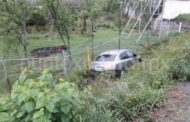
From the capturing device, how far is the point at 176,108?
189 inches

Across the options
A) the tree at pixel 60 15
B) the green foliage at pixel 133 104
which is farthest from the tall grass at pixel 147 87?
the tree at pixel 60 15

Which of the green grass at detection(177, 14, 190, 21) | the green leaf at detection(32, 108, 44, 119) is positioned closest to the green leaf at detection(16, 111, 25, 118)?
the green leaf at detection(32, 108, 44, 119)

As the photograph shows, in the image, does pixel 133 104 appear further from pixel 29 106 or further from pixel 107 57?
pixel 107 57

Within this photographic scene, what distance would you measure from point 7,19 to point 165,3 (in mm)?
17524

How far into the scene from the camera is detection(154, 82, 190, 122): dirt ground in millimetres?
4426

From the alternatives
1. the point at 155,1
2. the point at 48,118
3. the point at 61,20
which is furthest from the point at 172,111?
the point at 155,1

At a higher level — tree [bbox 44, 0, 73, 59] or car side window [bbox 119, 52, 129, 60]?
tree [bbox 44, 0, 73, 59]

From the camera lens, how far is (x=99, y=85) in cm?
508

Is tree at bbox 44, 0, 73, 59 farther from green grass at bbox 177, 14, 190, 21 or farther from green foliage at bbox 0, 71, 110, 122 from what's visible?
green grass at bbox 177, 14, 190, 21

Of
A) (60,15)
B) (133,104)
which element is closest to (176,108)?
(133,104)

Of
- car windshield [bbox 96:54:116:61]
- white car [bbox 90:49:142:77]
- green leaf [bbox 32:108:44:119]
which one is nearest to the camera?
green leaf [bbox 32:108:44:119]

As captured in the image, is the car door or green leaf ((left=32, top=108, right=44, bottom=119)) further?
Result: the car door

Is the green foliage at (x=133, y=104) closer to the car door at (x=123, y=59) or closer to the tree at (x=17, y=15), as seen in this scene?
the car door at (x=123, y=59)

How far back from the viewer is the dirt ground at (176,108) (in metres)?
4.43
